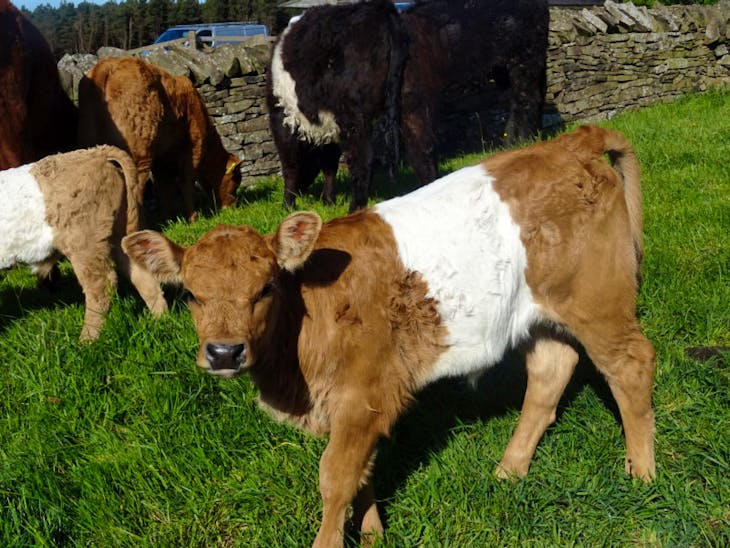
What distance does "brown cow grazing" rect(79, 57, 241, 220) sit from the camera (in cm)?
774

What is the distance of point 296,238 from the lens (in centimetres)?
311

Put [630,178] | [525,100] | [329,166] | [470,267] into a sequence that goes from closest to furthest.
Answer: [470,267]
[630,178]
[329,166]
[525,100]

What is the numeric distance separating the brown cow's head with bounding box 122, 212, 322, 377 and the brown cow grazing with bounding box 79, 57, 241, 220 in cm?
464

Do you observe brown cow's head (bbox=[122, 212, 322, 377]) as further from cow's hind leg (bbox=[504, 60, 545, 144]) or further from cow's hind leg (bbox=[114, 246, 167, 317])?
cow's hind leg (bbox=[504, 60, 545, 144])

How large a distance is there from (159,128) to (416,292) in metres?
5.82

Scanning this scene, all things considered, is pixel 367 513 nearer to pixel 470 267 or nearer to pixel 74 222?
pixel 470 267

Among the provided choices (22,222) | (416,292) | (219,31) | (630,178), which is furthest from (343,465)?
(219,31)

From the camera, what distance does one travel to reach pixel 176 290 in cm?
595

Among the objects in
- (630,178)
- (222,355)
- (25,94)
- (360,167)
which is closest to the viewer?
(222,355)

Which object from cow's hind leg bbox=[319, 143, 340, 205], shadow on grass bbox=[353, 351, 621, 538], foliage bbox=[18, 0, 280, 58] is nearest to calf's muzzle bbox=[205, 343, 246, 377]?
shadow on grass bbox=[353, 351, 621, 538]

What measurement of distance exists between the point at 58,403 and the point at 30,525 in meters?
1.01

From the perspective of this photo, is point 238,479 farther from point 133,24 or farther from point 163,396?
point 133,24

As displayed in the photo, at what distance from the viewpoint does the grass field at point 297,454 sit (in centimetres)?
326

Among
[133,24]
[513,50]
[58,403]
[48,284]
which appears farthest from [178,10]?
[58,403]
